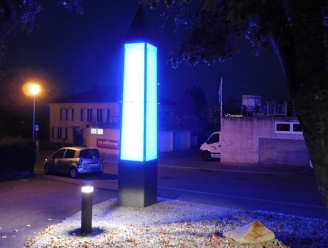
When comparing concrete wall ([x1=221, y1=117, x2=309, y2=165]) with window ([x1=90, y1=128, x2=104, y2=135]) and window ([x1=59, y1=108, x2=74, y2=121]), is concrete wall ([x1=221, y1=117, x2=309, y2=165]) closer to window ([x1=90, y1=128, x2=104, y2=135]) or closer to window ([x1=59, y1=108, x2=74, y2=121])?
window ([x1=90, y1=128, x2=104, y2=135])

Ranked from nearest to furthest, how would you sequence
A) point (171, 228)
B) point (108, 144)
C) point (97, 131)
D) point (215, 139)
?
point (171, 228)
point (215, 139)
point (108, 144)
point (97, 131)

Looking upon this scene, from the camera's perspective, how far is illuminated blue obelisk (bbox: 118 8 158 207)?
9.63 meters

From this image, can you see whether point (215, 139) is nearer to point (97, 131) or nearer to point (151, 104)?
point (97, 131)

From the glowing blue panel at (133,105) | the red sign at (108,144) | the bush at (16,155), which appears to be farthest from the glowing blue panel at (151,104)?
the red sign at (108,144)

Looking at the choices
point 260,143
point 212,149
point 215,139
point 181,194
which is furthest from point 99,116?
point 181,194

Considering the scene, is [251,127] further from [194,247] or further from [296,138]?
[194,247]

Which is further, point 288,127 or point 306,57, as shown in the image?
point 288,127

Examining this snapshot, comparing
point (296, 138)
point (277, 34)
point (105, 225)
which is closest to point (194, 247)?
point (105, 225)

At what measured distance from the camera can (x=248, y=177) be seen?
19359 millimetres

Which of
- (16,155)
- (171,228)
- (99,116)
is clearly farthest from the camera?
(99,116)

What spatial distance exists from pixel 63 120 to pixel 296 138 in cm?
3474

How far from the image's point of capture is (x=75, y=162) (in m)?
17.9

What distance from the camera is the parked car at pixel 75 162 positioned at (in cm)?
1788

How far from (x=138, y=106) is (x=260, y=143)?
17157 mm
